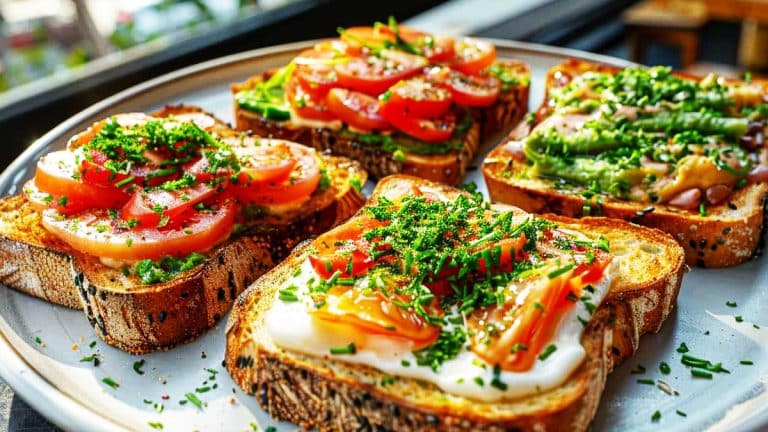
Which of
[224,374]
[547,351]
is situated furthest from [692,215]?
[224,374]

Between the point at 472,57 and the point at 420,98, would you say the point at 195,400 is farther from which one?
the point at 472,57

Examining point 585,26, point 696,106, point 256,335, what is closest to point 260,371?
point 256,335

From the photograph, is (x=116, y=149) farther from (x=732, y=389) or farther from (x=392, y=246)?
(x=732, y=389)

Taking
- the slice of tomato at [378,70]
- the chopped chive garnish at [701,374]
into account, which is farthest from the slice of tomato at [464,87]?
the chopped chive garnish at [701,374]

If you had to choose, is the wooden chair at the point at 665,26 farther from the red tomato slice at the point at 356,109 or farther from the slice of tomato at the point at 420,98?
the red tomato slice at the point at 356,109

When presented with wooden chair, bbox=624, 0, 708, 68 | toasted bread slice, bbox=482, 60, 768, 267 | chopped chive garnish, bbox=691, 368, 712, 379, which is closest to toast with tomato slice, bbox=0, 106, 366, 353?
toasted bread slice, bbox=482, 60, 768, 267

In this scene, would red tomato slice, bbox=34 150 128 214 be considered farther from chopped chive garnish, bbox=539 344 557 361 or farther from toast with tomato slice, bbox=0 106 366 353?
chopped chive garnish, bbox=539 344 557 361
